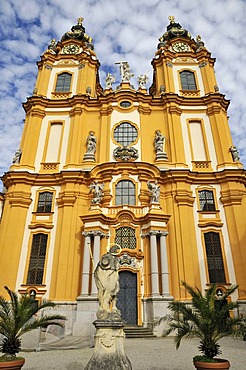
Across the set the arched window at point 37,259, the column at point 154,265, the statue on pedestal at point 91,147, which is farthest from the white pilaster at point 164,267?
the statue on pedestal at point 91,147

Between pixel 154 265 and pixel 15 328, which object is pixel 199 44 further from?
pixel 15 328

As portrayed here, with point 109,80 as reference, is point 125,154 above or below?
below

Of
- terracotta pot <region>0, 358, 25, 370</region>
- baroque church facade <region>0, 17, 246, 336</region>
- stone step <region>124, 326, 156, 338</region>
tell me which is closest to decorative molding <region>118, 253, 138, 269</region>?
baroque church facade <region>0, 17, 246, 336</region>

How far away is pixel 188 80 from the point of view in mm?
24078

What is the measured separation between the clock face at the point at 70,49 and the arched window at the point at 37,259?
56.4ft

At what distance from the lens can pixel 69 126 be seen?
21.8 meters

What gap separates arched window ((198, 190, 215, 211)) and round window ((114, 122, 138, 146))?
235 inches

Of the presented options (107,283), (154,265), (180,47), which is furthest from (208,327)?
(180,47)

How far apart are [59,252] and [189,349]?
874 cm

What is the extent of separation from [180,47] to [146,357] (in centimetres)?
2493

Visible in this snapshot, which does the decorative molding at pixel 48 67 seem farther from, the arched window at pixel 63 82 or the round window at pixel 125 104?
the round window at pixel 125 104

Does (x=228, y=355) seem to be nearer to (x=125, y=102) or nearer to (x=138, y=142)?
(x=138, y=142)

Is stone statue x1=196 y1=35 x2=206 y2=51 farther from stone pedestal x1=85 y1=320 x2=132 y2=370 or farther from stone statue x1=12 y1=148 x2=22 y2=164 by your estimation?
stone pedestal x1=85 y1=320 x2=132 y2=370

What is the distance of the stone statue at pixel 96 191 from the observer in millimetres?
17359
